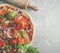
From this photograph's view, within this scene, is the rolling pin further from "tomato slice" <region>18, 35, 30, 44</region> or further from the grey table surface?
"tomato slice" <region>18, 35, 30, 44</region>

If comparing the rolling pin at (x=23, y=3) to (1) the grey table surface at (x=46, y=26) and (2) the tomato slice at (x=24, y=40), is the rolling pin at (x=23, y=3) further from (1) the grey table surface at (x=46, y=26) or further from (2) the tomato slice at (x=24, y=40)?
(2) the tomato slice at (x=24, y=40)

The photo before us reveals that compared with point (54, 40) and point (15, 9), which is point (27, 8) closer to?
point (15, 9)

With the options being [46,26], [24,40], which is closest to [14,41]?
[24,40]

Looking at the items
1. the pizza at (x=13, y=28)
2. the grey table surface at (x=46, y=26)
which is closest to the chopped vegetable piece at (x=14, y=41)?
the pizza at (x=13, y=28)

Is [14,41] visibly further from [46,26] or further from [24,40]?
[46,26]

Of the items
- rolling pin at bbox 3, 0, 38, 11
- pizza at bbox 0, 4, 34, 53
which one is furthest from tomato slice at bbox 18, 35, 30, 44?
rolling pin at bbox 3, 0, 38, 11

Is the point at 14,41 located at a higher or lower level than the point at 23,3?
lower
